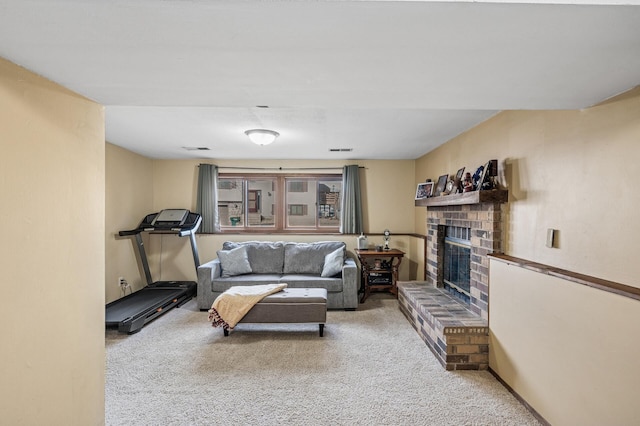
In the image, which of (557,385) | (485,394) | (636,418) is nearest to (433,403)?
(485,394)

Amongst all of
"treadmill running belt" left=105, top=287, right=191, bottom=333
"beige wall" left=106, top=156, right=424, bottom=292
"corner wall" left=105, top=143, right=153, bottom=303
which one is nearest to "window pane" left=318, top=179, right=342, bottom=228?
"beige wall" left=106, top=156, right=424, bottom=292

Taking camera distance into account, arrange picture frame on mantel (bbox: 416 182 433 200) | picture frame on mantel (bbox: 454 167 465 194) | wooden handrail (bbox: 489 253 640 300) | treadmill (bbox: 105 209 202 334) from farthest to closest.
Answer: picture frame on mantel (bbox: 416 182 433 200) < treadmill (bbox: 105 209 202 334) < picture frame on mantel (bbox: 454 167 465 194) < wooden handrail (bbox: 489 253 640 300)

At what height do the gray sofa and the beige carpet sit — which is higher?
the gray sofa

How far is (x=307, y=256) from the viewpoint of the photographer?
4.57m

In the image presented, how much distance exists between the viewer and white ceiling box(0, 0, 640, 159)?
2.66ft

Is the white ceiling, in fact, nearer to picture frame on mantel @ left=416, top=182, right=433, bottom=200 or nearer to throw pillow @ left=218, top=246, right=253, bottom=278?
picture frame on mantel @ left=416, top=182, right=433, bottom=200

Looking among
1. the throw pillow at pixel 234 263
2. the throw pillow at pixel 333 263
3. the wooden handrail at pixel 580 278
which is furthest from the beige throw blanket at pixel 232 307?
the wooden handrail at pixel 580 278

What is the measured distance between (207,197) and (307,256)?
199cm

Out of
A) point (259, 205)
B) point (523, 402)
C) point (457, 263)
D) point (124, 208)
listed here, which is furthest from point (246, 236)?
point (523, 402)

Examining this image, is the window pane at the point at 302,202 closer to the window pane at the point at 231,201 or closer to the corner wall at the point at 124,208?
the window pane at the point at 231,201

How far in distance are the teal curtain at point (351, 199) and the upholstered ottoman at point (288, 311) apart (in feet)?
6.40

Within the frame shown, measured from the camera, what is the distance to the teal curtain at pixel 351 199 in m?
4.94

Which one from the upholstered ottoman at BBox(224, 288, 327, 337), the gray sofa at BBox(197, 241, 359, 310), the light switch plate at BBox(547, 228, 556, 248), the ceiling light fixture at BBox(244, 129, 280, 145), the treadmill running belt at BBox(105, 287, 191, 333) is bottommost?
the treadmill running belt at BBox(105, 287, 191, 333)

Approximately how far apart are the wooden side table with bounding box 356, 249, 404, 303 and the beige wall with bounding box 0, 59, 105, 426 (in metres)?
3.51
